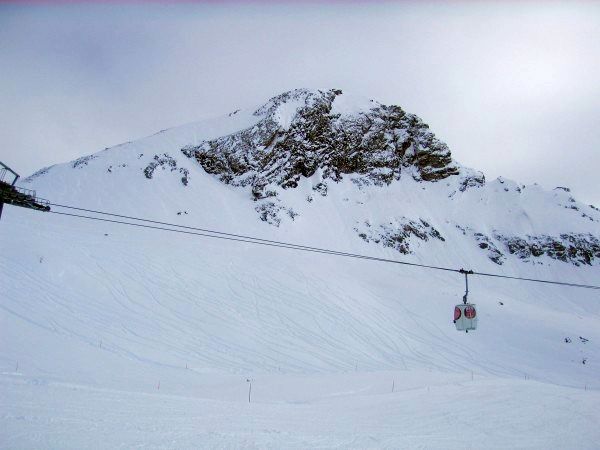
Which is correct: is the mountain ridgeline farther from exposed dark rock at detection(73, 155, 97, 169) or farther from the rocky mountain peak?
exposed dark rock at detection(73, 155, 97, 169)

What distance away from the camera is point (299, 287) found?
31.8m

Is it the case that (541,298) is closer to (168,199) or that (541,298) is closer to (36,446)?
(168,199)

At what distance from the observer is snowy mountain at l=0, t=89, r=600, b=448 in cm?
1143

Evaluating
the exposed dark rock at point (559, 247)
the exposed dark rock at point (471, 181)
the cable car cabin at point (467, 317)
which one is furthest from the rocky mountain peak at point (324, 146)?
the cable car cabin at point (467, 317)

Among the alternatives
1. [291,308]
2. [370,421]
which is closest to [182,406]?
[370,421]

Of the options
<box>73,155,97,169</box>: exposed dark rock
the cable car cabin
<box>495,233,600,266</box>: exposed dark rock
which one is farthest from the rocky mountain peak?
the cable car cabin

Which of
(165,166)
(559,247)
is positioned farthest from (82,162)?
(559,247)

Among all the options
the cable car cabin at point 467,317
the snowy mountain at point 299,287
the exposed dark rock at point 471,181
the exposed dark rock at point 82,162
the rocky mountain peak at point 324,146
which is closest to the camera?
the snowy mountain at point 299,287

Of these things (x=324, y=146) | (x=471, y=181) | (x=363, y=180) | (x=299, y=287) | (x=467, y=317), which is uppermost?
(x=324, y=146)

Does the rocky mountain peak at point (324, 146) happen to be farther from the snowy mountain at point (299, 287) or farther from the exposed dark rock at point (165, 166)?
the exposed dark rock at point (165, 166)

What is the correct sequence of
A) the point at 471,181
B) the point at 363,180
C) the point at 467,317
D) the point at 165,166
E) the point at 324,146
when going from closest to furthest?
1. the point at 467,317
2. the point at 165,166
3. the point at 363,180
4. the point at 324,146
5. the point at 471,181

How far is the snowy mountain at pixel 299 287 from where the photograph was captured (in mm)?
11425

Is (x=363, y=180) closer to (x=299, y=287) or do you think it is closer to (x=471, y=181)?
(x=471, y=181)

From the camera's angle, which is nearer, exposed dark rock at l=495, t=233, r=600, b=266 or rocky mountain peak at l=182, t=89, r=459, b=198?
exposed dark rock at l=495, t=233, r=600, b=266
